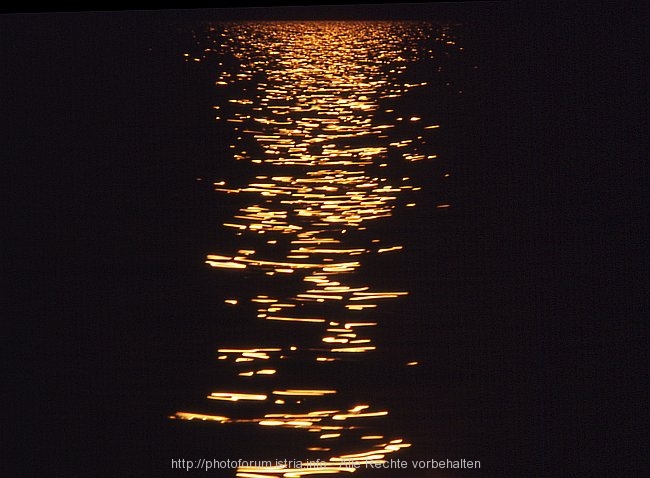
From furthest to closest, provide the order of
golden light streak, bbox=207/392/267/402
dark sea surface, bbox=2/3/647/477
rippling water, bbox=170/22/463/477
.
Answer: golden light streak, bbox=207/392/267/402 → rippling water, bbox=170/22/463/477 → dark sea surface, bbox=2/3/647/477

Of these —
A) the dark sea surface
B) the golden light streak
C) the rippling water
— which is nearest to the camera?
the dark sea surface

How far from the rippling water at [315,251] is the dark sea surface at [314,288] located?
2 centimetres

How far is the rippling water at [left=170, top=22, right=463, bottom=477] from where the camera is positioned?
15.1 ft

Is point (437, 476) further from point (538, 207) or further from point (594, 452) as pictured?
point (538, 207)

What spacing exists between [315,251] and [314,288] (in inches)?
29.7

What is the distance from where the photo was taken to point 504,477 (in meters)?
4.11

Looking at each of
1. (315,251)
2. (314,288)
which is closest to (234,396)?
(314,288)

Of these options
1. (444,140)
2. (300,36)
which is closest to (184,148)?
(444,140)

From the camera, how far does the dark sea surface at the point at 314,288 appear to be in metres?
4.48

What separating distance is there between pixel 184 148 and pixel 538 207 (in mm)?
4410

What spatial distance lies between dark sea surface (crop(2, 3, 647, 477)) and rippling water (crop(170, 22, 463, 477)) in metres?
0.02

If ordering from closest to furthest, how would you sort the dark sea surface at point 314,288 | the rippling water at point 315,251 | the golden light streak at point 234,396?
the dark sea surface at point 314,288 → the rippling water at point 315,251 → the golden light streak at point 234,396

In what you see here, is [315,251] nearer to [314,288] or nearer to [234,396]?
[314,288]

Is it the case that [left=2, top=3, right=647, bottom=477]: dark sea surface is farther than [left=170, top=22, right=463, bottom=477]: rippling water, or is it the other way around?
[left=170, top=22, right=463, bottom=477]: rippling water
